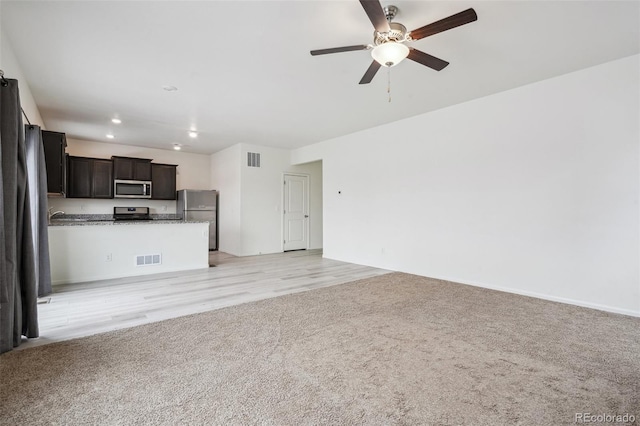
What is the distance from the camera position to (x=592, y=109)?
3.47 metres

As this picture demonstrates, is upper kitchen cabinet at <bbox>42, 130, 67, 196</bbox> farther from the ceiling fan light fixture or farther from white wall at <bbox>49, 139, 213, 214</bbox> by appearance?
the ceiling fan light fixture

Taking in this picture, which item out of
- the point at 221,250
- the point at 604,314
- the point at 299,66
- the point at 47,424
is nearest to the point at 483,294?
the point at 604,314

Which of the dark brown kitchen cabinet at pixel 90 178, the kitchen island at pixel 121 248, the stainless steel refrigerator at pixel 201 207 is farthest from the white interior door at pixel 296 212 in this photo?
the dark brown kitchen cabinet at pixel 90 178

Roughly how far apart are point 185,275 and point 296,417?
4.02 m

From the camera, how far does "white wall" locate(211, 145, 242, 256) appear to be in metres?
7.35

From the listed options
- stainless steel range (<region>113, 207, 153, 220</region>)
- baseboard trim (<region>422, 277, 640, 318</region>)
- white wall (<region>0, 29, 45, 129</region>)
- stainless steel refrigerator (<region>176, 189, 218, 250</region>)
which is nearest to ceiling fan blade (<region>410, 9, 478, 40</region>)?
baseboard trim (<region>422, 277, 640, 318</region>)

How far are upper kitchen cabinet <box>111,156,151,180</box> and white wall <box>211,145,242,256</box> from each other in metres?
1.68

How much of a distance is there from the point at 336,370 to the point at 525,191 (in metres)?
3.46

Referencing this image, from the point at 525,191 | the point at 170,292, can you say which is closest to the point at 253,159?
the point at 170,292

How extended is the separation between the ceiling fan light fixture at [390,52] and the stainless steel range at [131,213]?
23.6ft

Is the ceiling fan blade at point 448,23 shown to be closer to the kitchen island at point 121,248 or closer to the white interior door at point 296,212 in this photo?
the kitchen island at point 121,248

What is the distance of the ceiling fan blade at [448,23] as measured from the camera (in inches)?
81.4

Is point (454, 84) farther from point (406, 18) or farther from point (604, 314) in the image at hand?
point (604, 314)

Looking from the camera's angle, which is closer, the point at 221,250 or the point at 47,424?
the point at 47,424
